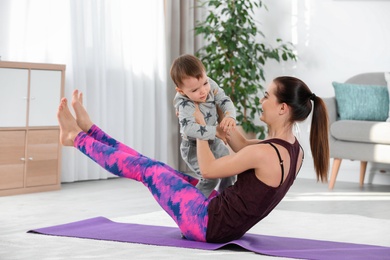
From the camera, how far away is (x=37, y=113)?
4801 millimetres

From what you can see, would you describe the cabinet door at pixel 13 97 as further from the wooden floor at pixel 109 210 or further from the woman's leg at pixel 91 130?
the woman's leg at pixel 91 130

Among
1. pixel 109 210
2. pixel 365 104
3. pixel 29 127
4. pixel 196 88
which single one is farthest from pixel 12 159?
pixel 365 104

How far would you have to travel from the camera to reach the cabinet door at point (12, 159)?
4.58m

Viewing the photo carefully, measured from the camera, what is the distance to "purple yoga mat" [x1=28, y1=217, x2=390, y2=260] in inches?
109

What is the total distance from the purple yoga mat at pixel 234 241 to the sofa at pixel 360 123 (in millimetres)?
2092

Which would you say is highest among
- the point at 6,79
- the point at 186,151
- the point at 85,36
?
the point at 85,36

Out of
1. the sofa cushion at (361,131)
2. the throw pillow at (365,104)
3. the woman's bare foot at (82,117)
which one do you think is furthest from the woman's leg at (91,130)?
the throw pillow at (365,104)

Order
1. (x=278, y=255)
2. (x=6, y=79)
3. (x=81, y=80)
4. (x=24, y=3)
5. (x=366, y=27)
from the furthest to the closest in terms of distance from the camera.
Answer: (x=366, y=27), (x=81, y=80), (x=24, y=3), (x=6, y=79), (x=278, y=255)

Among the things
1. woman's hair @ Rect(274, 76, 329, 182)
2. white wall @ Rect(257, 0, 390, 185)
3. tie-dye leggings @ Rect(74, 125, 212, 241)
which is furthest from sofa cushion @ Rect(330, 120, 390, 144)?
tie-dye leggings @ Rect(74, 125, 212, 241)

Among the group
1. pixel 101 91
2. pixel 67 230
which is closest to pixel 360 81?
pixel 101 91

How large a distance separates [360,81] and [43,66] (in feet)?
8.00

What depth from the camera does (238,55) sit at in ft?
20.0

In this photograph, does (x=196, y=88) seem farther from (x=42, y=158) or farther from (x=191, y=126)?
(x=42, y=158)

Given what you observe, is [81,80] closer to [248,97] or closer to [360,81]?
[248,97]
